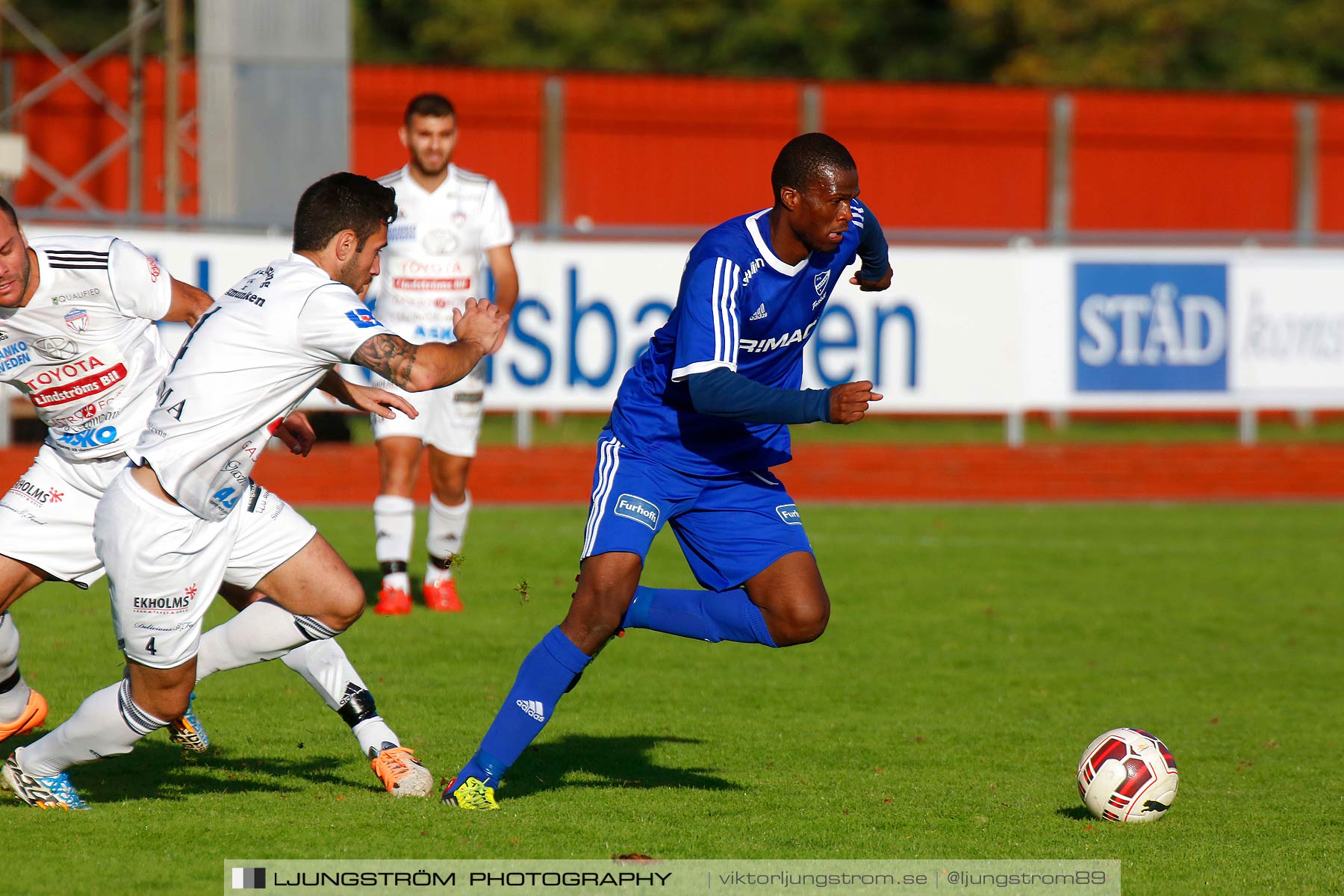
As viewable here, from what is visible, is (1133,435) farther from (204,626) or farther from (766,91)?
(204,626)

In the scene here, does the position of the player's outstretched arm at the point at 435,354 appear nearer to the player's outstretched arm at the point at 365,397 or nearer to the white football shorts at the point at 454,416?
the player's outstretched arm at the point at 365,397

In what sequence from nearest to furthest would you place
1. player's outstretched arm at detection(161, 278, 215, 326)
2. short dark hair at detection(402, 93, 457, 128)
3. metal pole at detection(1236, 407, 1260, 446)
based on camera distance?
player's outstretched arm at detection(161, 278, 215, 326) → short dark hair at detection(402, 93, 457, 128) → metal pole at detection(1236, 407, 1260, 446)

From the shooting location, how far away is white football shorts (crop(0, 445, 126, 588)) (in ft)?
18.5

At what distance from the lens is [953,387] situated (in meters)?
15.6

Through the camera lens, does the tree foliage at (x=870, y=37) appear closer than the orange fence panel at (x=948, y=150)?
No

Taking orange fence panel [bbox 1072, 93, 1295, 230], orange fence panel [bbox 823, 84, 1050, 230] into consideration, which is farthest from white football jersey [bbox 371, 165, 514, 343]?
orange fence panel [bbox 1072, 93, 1295, 230]

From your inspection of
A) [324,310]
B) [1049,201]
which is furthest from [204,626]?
[1049,201]

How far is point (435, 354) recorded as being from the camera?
494cm

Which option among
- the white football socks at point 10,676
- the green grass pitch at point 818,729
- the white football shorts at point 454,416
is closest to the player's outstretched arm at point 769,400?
the green grass pitch at point 818,729

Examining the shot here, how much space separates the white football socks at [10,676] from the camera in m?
5.70

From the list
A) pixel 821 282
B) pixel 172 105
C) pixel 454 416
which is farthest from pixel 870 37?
pixel 821 282

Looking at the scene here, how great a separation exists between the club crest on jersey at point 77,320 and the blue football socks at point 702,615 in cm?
213

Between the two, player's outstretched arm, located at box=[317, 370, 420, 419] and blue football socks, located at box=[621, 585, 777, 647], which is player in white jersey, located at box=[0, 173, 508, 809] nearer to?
player's outstretched arm, located at box=[317, 370, 420, 419]

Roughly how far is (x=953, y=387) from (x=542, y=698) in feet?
35.1
